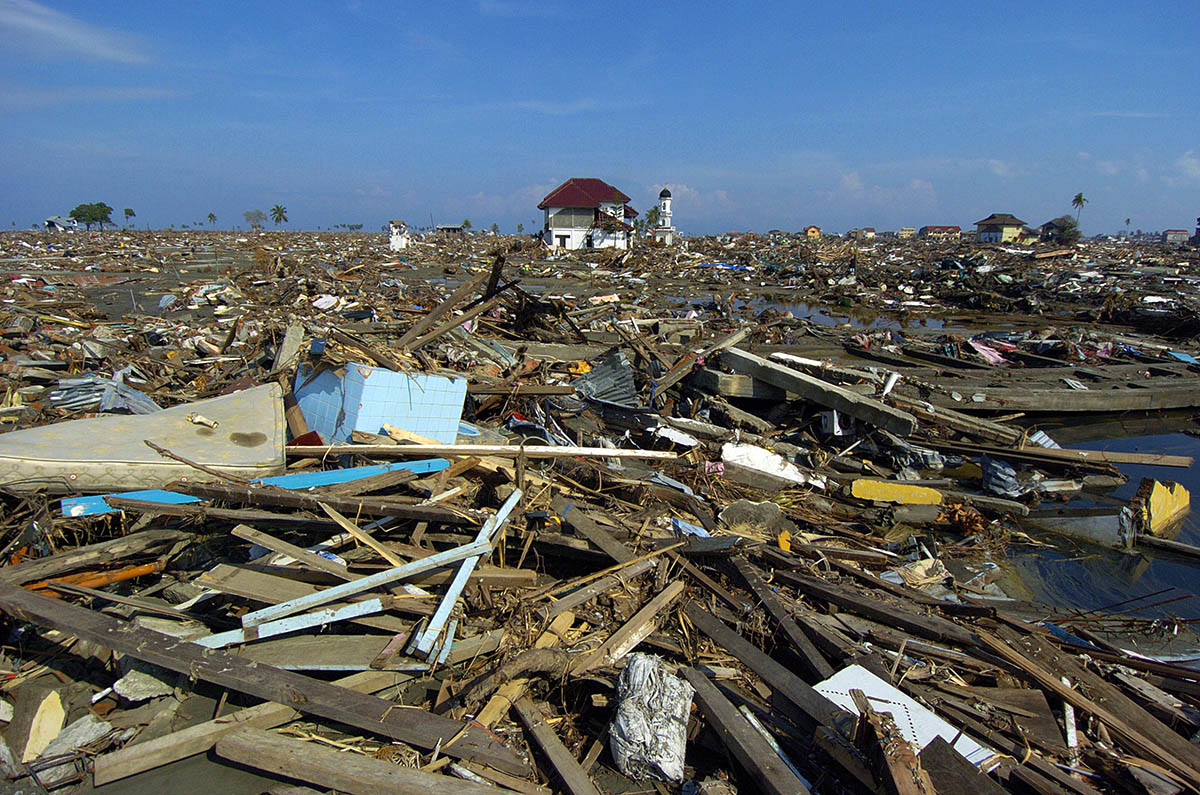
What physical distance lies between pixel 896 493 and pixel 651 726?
4.95 meters

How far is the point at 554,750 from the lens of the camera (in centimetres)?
290

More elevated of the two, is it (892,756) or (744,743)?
(892,756)

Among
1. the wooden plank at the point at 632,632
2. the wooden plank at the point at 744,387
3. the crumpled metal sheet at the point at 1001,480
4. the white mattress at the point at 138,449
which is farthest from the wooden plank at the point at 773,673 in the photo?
the wooden plank at the point at 744,387

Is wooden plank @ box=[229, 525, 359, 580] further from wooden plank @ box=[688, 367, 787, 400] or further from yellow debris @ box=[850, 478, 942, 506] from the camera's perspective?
wooden plank @ box=[688, 367, 787, 400]

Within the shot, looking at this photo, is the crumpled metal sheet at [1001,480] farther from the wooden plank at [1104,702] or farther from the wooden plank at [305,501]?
the wooden plank at [305,501]

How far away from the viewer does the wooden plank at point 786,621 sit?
339 centimetres

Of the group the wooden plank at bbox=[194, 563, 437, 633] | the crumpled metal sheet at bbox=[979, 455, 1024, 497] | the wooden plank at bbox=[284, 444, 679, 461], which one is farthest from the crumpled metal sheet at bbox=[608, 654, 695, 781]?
the crumpled metal sheet at bbox=[979, 455, 1024, 497]

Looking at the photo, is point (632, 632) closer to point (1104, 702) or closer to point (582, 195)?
point (1104, 702)

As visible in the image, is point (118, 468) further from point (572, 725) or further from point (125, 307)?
point (125, 307)

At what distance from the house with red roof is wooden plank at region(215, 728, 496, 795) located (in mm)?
43106

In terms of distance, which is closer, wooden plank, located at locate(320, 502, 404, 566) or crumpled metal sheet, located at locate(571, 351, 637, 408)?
wooden plank, located at locate(320, 502, 404, 566)

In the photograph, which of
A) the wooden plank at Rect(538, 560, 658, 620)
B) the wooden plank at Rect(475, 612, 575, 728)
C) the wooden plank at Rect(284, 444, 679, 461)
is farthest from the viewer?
the wooden plank at Rect(284, 444, 679, 461)

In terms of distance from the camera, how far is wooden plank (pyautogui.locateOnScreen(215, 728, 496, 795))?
2555mm

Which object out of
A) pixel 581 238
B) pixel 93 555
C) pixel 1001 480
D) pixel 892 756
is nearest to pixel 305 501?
pixel 93 555
